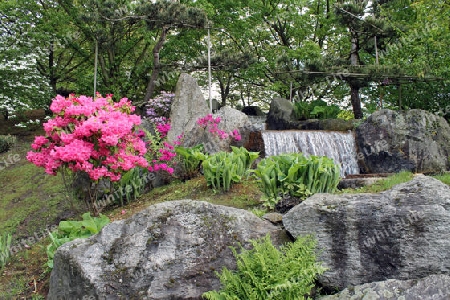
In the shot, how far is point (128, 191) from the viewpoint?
6.71 m

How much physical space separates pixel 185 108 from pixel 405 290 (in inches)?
302

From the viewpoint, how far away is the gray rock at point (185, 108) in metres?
9.27

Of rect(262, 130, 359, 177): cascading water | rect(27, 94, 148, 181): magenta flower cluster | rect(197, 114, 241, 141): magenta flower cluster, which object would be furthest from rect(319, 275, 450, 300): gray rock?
rect(262, 130, 359, 177): cascading water

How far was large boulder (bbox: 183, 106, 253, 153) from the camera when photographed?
841 cm

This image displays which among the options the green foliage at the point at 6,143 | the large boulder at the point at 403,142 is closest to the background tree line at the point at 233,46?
the green foliage at the point at 6,143

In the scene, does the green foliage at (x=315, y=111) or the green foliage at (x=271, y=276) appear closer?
the green foliage at (x=271, y=276)

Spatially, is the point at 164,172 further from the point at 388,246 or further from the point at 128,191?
the point at 388,246

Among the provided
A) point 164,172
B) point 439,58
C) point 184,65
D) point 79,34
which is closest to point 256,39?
point 184,65

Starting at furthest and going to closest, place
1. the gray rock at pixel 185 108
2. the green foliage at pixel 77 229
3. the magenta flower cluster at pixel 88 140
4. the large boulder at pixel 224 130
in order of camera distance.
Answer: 1. the gray rock at pixel 185 108
2. the large boulder at pixel 224 130
3. the magenta flower cluster at pixel 88 140
4. the green foliage at pixel 77 229

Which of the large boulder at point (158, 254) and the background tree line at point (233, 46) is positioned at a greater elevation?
the background tree line at point (233, 46)

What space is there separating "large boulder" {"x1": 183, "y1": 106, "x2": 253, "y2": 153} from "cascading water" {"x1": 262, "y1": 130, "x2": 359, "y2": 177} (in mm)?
609

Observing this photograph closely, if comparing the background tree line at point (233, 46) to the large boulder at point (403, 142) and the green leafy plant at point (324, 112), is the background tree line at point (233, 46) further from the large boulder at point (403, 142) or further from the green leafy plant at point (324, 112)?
the large boulder at point (403, 142)

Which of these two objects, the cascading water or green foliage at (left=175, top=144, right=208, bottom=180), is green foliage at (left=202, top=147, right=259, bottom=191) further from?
the cascading water

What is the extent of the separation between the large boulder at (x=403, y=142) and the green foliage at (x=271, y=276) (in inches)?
279
